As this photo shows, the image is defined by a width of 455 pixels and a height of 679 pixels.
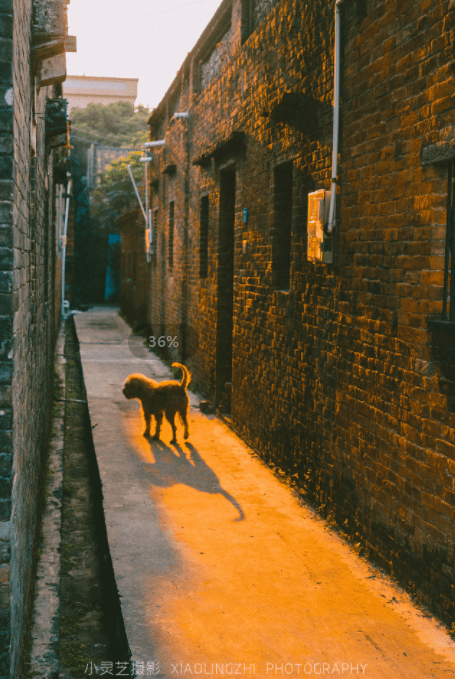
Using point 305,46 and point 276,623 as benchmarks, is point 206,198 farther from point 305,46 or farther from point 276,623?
point 276,623

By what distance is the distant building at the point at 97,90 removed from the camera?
4616 centimetres

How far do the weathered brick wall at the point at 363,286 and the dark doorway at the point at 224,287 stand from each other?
1724mm

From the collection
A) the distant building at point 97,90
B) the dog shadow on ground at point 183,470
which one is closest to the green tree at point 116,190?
the distant building at point 97,90

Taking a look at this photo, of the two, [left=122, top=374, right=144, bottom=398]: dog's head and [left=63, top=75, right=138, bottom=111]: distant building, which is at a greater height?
[left=63, top=75, right=138, bottom=111]: distant building

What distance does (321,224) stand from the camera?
529 cm

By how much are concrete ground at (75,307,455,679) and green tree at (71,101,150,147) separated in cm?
3287

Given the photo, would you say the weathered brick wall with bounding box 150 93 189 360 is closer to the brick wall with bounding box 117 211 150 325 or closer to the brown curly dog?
the brick wall with bounding box 117 211 150 325

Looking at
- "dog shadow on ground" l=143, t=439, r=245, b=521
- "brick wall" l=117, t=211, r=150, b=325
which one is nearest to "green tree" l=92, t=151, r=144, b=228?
"brick wall" l=117, t=211, r=150, b=325

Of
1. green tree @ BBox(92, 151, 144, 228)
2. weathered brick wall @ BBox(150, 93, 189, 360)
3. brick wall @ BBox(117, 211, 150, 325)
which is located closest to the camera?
weathered brick wall @ BBox(150, 93, 189, 360)

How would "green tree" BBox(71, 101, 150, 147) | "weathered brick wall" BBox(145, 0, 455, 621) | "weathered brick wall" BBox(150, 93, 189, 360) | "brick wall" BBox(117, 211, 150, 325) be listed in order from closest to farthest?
"weathered brick wall" BBox(145, 0, 455, 621), "weathered brick wall" BBox(150, 93, 189, 360), "brick wall" BBox(117, 211, 150, 325), "green tree" BBox(71, 101, 150, 147)

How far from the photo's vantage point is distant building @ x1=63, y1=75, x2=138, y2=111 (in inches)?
1817

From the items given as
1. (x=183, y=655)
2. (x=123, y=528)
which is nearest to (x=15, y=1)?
(x=183, y=655)

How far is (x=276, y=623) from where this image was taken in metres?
3.91

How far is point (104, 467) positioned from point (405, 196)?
4.26 meters
